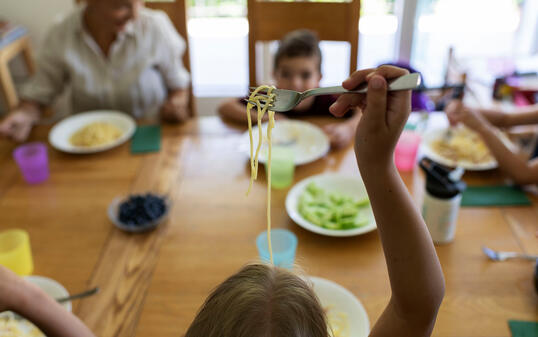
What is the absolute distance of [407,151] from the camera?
1460 mm

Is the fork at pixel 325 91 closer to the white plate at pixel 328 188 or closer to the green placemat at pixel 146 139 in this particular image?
the white plate at pixel 328 188

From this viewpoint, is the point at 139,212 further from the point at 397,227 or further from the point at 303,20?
the point at 303,20

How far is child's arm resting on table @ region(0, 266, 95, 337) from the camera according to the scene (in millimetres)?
783

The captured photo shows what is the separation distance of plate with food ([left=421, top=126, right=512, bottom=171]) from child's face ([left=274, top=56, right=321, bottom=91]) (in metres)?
0.57

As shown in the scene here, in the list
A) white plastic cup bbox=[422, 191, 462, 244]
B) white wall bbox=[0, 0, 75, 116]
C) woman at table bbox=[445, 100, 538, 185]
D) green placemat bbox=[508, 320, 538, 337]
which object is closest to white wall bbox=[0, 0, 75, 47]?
white wall bbox=[0, 0, 75, 116]

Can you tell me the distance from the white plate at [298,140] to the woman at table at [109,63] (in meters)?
0.44

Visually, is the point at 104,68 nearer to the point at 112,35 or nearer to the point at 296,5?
the point at 112,35

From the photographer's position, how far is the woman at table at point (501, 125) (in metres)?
1.36

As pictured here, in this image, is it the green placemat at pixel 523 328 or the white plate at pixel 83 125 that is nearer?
the green placemat at pixel 523 328

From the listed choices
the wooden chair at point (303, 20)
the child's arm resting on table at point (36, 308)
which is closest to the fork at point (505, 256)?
the child's arm resting on table at point (36, 308)

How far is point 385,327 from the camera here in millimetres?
750

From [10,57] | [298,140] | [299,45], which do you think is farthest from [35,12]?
[298,140]

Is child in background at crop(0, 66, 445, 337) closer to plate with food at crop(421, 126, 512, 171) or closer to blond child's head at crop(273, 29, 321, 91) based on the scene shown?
plate with food at crop(421, 126, 512, 171)

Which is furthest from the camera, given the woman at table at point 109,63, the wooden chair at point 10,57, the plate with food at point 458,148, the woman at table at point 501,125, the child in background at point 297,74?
the wooden chair at point 10,57
